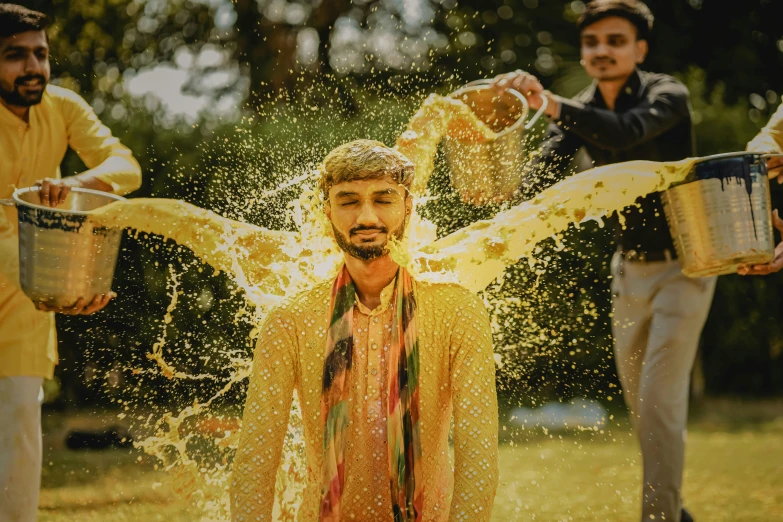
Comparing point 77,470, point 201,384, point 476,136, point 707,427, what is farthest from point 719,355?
point 476,136

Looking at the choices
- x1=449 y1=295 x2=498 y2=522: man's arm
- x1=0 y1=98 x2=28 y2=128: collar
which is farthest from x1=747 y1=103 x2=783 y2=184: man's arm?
x1=0 y1=98 x2=28 y2=128: collar

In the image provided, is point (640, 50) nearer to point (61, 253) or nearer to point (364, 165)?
point (364, 165)

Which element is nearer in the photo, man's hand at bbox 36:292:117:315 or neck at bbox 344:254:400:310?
neck at bbox 344:254:400:310

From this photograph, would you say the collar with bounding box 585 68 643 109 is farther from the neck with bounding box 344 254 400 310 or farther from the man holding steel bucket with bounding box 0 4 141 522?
the neck with bounding box 344 254 400 310

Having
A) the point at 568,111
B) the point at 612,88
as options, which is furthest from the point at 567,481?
the point at 568,111

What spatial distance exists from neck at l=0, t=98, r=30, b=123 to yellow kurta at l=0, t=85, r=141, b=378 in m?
0.03

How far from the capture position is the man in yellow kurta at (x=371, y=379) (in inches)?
117

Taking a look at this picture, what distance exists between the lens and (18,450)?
14.5 ft

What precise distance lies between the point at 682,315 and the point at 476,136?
1414 mm

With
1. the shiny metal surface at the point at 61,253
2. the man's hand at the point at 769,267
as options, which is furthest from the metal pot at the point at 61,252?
the man's hand at the point at 769,267

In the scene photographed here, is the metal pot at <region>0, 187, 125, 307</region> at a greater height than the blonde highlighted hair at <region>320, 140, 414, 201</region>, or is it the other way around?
the blonde highlighted hair at <region>320, 140, 414, 201</region>

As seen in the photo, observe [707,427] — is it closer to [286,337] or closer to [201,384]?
[201,384]

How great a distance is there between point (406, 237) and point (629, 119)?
241cm

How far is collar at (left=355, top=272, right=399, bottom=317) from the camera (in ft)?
10.4
